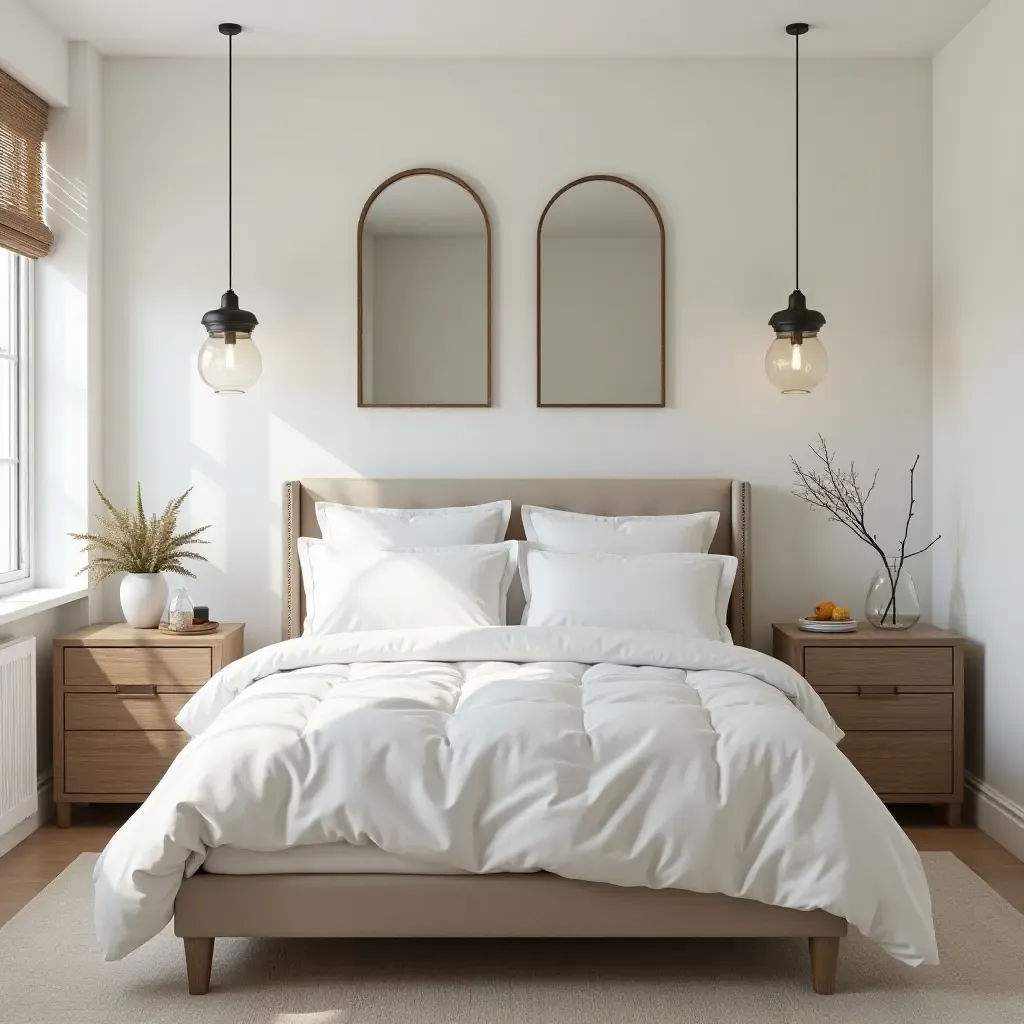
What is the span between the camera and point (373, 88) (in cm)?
425

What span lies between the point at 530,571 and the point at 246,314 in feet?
4.56

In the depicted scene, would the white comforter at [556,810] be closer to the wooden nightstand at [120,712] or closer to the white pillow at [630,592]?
the white pillow at [630,592]

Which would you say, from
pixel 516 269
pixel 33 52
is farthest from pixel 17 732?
pixel 516 269

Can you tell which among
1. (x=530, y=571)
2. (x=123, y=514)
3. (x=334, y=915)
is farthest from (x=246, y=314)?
(x=334, y=915)

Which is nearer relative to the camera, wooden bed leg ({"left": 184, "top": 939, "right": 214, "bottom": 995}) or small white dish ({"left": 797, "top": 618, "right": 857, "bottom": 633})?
wooden bed leg ({"left": 184, "top": 939, "right": 214, "bottom": 995})

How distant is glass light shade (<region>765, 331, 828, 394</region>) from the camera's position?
395 centimetres

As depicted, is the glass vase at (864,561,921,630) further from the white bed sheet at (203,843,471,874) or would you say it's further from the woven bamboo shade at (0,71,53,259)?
the woven bamboo shade at (0,71,53,259)

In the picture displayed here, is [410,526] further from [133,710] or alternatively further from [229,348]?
[133,710]

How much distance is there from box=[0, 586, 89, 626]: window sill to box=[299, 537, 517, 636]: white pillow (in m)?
0.87

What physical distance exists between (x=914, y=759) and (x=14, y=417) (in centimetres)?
345

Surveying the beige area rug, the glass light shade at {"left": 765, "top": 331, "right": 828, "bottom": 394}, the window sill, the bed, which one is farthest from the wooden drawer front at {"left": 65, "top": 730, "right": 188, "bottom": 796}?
the glass light shade at {"left": 765, "top": 331, "right": 828, "bottom": 394}

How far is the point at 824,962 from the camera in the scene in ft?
8.13

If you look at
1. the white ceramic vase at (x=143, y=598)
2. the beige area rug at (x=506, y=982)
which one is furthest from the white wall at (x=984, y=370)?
the white ceramic vase at (x=143, y=598)

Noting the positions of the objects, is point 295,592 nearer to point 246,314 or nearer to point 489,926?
point 246,314
